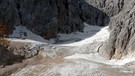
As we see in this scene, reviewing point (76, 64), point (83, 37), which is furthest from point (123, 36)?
point (83, 37)

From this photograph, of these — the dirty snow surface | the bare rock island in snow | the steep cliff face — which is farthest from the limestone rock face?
the steep cliff face

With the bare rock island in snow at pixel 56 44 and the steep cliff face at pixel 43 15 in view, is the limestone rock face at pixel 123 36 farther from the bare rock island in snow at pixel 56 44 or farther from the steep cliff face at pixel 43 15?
the steep cliff face at pixel 43 15

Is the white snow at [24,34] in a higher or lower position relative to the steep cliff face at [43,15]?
lower

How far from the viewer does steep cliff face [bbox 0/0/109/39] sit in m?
57.5

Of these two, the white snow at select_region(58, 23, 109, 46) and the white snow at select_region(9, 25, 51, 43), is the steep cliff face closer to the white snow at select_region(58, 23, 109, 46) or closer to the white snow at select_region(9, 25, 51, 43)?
the white snow at select_region(9, 25, 51, 43)

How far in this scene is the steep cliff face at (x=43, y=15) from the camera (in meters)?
57.5

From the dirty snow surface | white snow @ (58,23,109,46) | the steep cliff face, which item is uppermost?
the steep cliff face

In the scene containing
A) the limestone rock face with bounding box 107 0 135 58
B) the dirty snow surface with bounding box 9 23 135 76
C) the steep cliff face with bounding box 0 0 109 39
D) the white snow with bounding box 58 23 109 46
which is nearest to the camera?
the dirty snow surface with bounding box 9 23 135 76

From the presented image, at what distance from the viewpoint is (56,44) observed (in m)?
50.3

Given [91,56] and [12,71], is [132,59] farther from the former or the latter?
[12,71]

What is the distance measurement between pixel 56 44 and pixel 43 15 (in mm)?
15328

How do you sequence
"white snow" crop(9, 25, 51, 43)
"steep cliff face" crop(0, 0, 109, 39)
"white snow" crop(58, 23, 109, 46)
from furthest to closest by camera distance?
"steep cliff face" crop(0, 0, 109, 39) < "white snow" crop(9, 25, 51, 43) < "white snow" crop(58, 23, 109, 46)

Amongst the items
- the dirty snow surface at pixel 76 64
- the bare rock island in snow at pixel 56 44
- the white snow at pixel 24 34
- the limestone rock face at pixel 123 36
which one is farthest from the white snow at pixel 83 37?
the limestone rock face at pixel 123 36

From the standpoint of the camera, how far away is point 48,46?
44.0m
